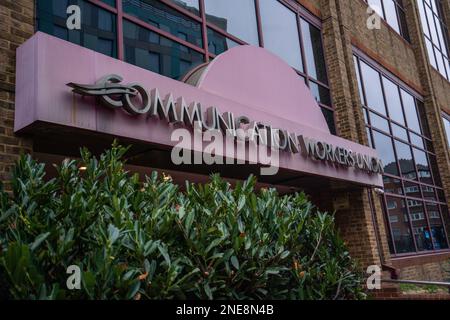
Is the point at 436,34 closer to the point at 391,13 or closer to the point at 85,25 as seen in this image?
the point at 391,13

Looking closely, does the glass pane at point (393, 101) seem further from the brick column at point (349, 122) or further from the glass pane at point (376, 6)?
the brick column at point (349, 122)

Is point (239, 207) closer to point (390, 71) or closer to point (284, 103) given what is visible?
point (284, 103)

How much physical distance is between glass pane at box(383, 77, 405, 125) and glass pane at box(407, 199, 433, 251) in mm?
2889

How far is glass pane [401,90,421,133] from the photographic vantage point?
1441 cm

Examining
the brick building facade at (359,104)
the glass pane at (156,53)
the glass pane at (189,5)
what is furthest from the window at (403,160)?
the glass pane at (156,53)

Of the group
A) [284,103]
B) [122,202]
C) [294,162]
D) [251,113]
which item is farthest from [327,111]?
[122,202]

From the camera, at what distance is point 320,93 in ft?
33.6

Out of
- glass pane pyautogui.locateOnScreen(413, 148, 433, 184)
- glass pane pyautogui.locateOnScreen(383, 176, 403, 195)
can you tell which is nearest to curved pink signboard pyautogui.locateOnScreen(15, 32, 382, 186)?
glass pane pyautogui.locateOnScreen(383, 176, 403, 195)

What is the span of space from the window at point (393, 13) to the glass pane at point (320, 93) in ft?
16.8

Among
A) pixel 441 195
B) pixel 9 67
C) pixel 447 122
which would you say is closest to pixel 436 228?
pixel 441 195

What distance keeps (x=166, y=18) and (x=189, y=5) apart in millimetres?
778

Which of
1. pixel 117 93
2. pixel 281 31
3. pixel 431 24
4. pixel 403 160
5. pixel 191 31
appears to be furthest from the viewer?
pixel 431 24

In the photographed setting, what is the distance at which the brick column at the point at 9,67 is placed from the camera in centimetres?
384

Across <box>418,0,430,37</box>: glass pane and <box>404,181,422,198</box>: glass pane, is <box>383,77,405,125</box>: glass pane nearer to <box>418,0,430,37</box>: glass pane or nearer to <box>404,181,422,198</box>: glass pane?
<box>404,181,422,198</box>: glass pane
